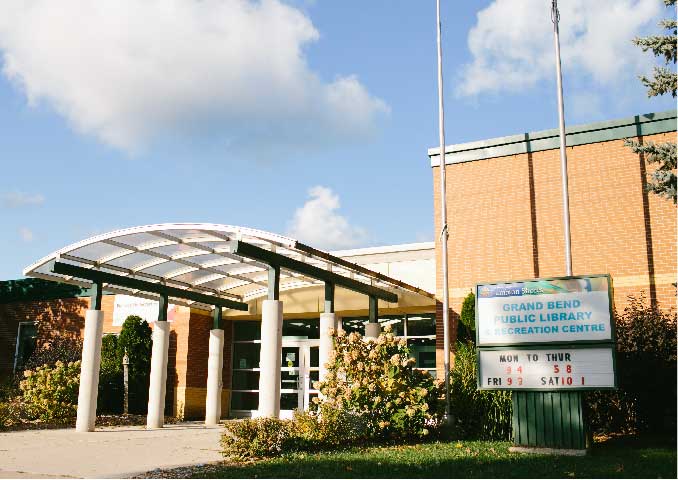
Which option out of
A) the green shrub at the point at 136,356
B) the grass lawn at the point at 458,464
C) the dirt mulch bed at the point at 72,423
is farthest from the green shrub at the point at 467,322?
the green shrub at the point at 136,356

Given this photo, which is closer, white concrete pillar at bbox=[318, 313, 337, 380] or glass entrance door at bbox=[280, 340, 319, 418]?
white concrete pillar at bbox=[318, 313, 337, 380]

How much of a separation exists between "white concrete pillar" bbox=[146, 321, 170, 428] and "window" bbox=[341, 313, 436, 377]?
6.22 meters

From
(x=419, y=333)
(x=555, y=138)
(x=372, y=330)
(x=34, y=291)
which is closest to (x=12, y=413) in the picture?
(x=34, y=291)

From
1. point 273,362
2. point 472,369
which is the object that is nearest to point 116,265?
point 273,362

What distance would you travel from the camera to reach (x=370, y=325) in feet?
60.3

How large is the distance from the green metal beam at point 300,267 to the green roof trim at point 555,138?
389cm

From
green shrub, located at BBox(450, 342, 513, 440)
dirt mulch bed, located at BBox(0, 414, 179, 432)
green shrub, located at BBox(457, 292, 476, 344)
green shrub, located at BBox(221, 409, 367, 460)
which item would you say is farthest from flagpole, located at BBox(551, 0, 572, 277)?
dirt mulch bed, located at BBox(0, 414, 179, 432)

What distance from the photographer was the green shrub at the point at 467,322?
17.4 meters

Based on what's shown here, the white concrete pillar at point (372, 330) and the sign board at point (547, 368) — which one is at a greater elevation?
the white concrete pillar at point (372, 330)

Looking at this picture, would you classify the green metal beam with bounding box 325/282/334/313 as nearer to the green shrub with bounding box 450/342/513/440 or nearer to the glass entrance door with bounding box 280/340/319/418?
the green shrub with bounding box 450/342/513/440

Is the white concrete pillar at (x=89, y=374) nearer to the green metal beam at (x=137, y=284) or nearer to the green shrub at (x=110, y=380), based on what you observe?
the green metal beam at (x=137, y=284)

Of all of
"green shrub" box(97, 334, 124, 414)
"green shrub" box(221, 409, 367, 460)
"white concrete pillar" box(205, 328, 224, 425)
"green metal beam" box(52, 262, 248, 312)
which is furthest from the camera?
"green shrub" box(97, 334, 124, 414)

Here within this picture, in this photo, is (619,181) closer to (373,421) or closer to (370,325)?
(370,325)

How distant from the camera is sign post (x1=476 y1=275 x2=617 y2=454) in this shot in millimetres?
11398
